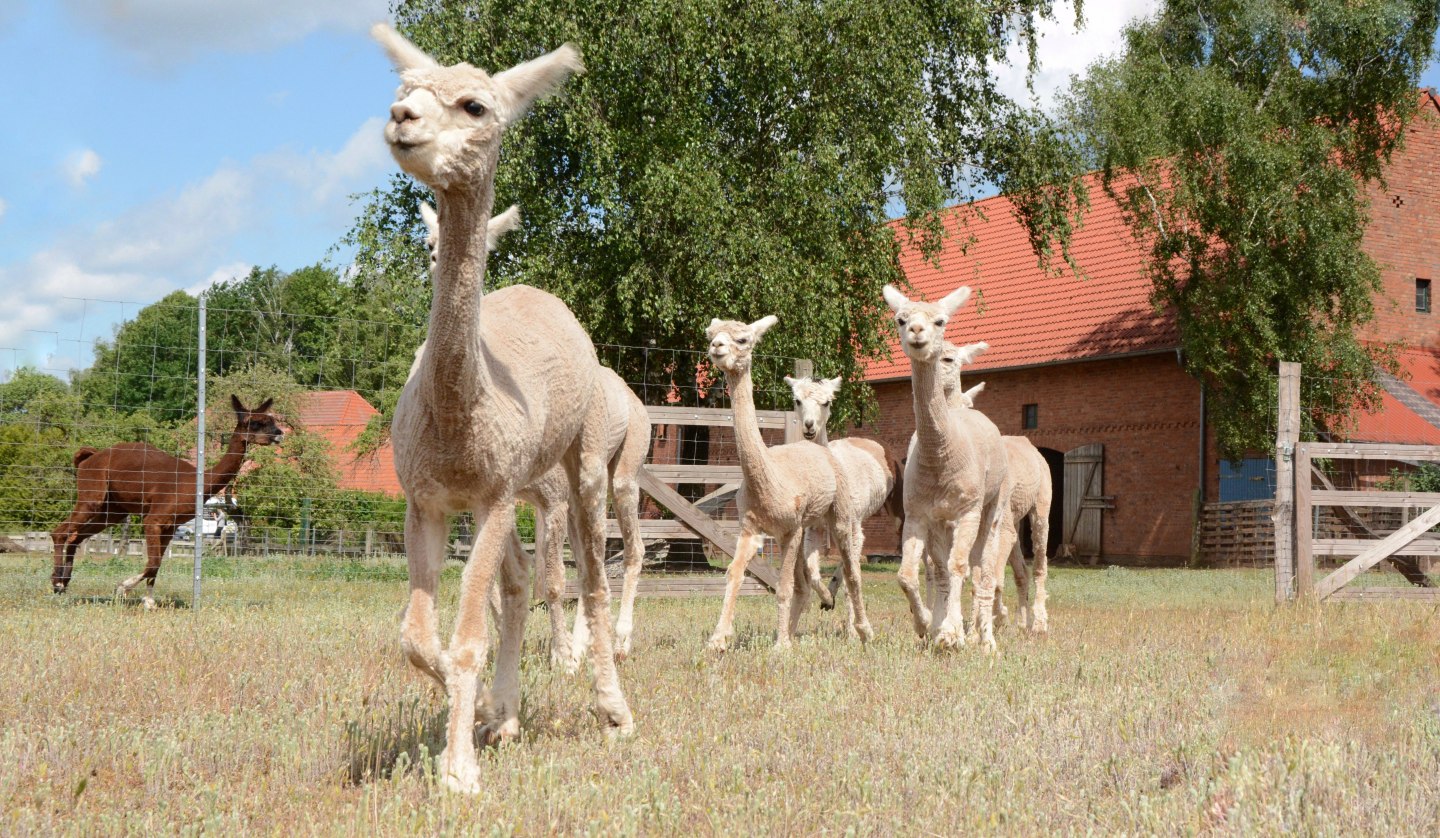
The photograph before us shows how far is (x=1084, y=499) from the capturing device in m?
Answer: 29.6

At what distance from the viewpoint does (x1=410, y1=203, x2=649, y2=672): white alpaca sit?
20.5ft

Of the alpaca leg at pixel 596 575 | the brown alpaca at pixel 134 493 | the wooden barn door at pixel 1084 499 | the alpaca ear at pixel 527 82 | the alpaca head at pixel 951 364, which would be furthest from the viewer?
the wooden barn door at pixel 1084 499

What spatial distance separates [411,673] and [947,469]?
4169mm

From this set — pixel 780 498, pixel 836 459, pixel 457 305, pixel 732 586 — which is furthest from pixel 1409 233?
pixel 457 305

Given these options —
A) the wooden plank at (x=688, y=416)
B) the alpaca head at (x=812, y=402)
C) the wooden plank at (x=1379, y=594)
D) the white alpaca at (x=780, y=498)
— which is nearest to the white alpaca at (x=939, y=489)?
the white alpaca at (x=780, y=498)

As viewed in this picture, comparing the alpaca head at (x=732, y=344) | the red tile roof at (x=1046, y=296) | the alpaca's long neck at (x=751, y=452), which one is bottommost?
the alpaca's long neck at (x=751, y=452)

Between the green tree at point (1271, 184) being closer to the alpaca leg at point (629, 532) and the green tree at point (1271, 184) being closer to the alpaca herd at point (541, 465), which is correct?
the alpaca herd at point (541, 465)

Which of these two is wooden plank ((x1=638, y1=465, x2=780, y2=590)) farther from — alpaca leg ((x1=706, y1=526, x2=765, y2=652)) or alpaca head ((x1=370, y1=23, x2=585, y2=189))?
alpaca head ((x1=370, y1=23, x2=585, y2=189))

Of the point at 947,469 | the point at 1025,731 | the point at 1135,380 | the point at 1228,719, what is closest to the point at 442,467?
the point at 1025,731

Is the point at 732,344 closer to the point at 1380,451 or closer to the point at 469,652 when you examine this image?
the point at 469,652

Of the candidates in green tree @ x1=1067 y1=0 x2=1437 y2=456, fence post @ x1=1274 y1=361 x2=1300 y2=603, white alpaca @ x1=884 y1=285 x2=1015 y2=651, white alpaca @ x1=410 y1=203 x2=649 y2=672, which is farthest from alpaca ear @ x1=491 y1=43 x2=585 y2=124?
green tree @ x1=1067 y1=0 x2=1437 y2=456

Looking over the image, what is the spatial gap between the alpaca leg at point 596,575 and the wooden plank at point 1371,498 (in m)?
10.2

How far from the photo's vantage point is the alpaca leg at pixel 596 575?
574 cm

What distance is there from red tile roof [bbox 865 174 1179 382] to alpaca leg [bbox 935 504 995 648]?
60.4 feet
